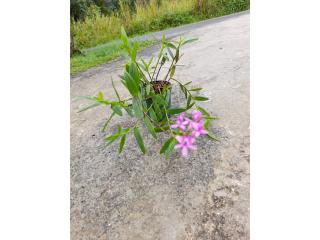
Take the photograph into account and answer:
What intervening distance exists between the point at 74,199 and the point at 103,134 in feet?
1.36

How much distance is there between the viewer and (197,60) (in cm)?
226

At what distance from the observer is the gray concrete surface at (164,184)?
1.00 metres

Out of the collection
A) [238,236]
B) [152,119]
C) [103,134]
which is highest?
[152,119]

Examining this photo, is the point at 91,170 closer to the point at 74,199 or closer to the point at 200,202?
the point at 74,199

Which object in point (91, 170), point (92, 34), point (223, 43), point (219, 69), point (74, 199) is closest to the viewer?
point (74, 199)

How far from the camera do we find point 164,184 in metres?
1.16

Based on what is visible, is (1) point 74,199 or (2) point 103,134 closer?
(1) point 74,199

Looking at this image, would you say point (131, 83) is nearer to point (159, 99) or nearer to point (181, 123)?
point (159, 99)

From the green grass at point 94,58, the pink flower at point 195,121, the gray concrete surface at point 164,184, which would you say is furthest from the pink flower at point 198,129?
the green grass at point 94,58

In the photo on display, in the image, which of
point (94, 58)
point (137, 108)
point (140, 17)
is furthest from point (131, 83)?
point (140, 17)

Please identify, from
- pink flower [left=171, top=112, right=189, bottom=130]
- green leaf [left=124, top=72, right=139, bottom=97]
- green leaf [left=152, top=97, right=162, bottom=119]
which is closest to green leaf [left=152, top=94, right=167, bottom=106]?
green leaf [left=152, top=97, right=162, bottom=119]

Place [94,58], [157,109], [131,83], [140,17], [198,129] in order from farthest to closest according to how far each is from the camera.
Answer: [140,17], [94,58], [157,109], [131,83], [198,129]

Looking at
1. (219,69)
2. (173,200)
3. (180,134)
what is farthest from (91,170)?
(219,69)

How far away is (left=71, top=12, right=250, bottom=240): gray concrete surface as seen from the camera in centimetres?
100
